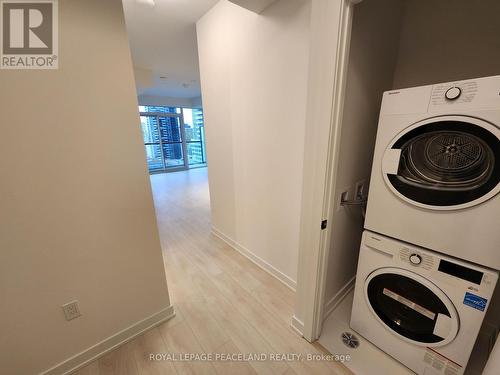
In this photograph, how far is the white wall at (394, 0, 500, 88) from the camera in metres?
1.19

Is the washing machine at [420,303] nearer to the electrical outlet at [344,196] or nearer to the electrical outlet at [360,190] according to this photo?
the electrical outlet at [344,196]

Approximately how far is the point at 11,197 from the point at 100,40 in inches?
34.1

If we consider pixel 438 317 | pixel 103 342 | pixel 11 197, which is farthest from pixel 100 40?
pixel 438 317

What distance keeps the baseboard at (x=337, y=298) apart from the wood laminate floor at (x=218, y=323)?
0.28m

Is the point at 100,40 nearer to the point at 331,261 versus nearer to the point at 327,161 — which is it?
the point at 327,161

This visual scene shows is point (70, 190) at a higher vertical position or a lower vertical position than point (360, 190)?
higher

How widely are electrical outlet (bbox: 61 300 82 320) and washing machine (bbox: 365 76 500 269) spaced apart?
6.04 ft

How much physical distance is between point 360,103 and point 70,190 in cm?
174

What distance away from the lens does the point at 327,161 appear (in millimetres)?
1031

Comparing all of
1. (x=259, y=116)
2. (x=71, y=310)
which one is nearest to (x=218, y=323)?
(x=71, y=310)

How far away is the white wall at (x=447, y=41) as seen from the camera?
3.89ft

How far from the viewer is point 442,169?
1.00m

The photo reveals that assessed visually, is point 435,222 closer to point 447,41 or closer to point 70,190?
point 447,41

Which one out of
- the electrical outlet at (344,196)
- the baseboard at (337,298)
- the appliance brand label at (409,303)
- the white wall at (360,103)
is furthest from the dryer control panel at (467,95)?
the baseboard at (337,298)
